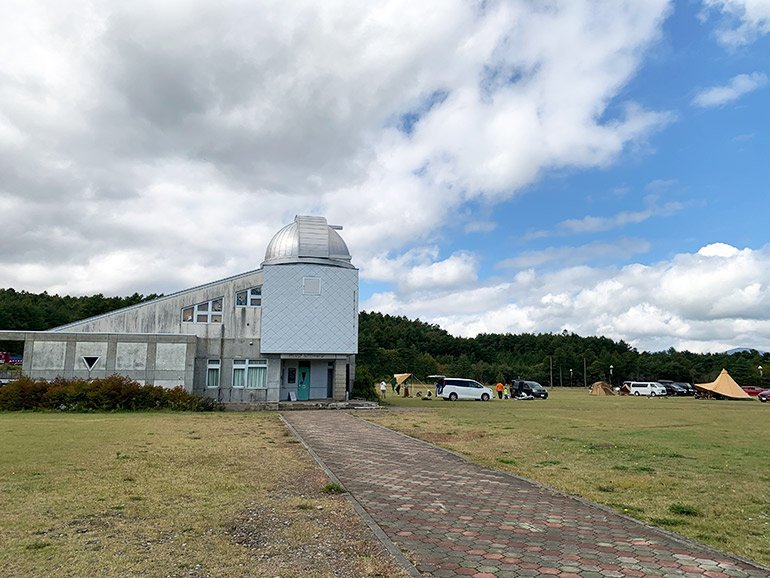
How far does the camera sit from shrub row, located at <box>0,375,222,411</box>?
22859mm

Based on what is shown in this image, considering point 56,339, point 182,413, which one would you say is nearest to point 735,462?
point 182,413

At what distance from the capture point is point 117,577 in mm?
4645

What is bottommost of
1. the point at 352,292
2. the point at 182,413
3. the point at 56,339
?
the point at 182,413

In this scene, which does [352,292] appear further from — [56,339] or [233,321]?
[56,339]

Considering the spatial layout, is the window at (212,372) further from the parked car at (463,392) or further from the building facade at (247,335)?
the parked car at (463,392)

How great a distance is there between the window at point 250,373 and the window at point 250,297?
2.85 metres

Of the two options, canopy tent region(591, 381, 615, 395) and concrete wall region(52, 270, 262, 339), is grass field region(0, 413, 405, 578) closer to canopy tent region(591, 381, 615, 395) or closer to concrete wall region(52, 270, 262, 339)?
concrete wall region(52, 270, 262, 339)

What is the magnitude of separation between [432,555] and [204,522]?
105 inches

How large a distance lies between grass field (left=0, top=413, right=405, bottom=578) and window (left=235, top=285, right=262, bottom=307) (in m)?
16.6

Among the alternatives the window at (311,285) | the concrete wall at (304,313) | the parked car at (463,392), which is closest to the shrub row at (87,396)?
the concrete wall at (304,313)

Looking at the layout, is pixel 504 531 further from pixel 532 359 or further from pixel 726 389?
pixel 532 359

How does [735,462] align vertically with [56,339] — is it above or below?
below

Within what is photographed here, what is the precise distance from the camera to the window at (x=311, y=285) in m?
29.3

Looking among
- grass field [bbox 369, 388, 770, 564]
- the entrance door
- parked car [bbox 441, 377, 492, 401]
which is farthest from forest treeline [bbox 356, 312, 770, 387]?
grass field [bbox 369, 388, 770, 564]
